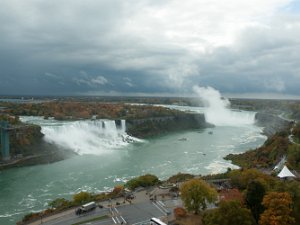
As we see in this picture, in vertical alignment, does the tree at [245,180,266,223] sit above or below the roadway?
above

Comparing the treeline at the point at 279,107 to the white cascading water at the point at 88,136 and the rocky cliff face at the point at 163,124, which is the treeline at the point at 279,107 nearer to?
the rocky cliff face at the point at 163,124

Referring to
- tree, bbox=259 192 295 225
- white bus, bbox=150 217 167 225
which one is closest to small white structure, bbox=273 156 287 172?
tree, bbox=259 192 295 225

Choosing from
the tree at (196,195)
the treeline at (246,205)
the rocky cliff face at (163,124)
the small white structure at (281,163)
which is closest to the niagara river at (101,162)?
the rocky cliff face at (163,124)

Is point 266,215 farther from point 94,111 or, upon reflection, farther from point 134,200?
point 94,111

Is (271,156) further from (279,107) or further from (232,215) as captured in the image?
(279,107)

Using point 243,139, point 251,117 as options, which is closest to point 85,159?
point 243,139

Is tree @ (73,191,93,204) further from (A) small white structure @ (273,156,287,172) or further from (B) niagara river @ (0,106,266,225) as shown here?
(A) small white structure @ (273,156,287,172)

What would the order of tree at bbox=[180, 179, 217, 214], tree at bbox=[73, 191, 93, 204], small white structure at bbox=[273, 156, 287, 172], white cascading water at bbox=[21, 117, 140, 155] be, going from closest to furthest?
tree at bbox=[180, 179, 217, 214]
tree at bbox=[73, 191, 93, 204]
small white structure at bbox=[273, 156, 287, 172]
white cascading water at bbox=[21, 117, 140, 155]
